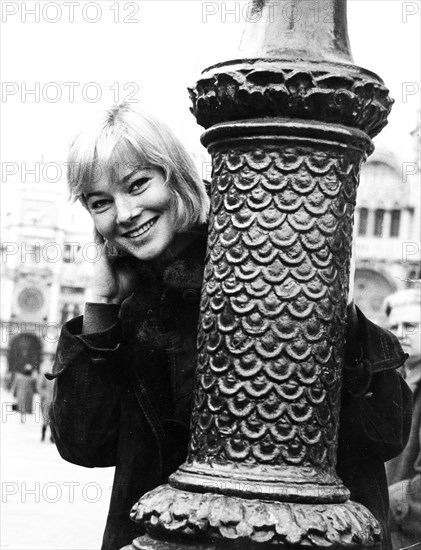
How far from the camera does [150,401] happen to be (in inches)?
93.1

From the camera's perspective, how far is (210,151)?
77.1 inches

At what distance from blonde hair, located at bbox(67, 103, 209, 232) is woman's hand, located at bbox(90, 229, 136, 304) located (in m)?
0.17

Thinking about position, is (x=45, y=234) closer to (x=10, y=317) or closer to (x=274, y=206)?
(x=10, y=317)

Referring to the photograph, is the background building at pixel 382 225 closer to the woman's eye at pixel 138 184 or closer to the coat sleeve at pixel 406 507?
the coat sleeve at pixel 406 507

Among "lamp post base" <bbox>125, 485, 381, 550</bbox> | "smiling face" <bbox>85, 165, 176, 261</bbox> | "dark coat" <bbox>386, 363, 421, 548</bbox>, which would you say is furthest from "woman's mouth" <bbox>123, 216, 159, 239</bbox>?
"dark coat" <bbox>386, 363, 421, 548</bbox>

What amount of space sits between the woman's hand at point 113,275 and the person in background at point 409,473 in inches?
135

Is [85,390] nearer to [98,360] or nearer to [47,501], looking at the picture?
[98,360]

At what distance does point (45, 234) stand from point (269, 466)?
2012 inches

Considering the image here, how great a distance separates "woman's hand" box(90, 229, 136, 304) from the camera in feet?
8.25

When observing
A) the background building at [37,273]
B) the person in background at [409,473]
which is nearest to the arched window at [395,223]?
the background building at [37,273]

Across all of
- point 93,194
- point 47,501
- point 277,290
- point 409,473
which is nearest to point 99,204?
point 93,194

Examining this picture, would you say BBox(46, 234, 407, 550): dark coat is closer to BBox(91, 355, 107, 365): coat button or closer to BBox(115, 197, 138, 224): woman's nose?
BBox(91, 355, 107, 365): coat button

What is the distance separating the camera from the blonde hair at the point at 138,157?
229cm

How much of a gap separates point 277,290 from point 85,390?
2.36ft
